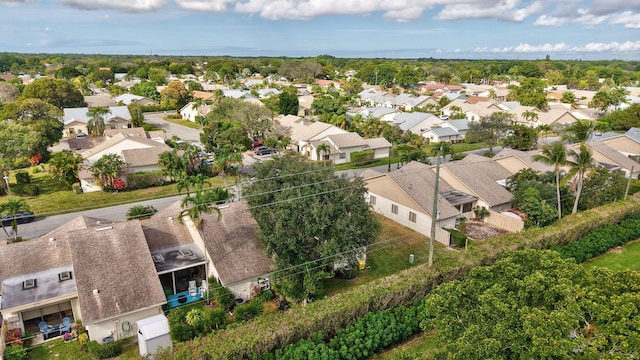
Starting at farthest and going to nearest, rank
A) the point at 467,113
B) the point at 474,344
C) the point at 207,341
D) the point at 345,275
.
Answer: the point at 467,113 → the point at 345,275 → the point at 207,341 → the point at 474,344

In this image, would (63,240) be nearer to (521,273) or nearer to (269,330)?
(269,330)

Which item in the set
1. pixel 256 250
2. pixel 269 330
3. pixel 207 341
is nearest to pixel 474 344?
pixel 269 330

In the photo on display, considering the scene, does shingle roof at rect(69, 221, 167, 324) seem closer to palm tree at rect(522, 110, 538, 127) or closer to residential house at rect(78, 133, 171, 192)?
residential house at rect(78, 133, 171, 192)

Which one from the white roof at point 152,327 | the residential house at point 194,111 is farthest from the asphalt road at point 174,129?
the white roof at point 152,327

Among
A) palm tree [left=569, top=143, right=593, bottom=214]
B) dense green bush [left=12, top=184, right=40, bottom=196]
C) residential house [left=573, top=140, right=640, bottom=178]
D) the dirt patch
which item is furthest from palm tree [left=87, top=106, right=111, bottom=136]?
residential house [left=573, top=140, right=640, bottom=178]

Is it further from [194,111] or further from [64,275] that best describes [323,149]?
[194,111]

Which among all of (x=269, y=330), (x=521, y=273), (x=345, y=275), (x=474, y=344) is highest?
(x=521, y=273)

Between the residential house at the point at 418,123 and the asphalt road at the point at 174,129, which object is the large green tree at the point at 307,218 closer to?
the asphalt road at the point at 174,129

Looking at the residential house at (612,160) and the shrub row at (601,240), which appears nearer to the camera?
the shrub row at (601,240)
